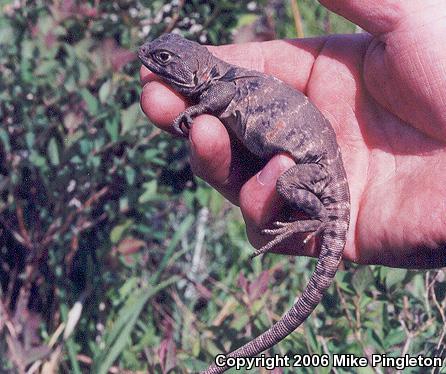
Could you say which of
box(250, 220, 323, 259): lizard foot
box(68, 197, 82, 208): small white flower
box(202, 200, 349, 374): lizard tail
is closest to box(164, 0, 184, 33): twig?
box(68, 197, 82, 208): small white flower

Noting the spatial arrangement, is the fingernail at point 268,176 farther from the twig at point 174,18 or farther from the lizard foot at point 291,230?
the twig at point 174,18

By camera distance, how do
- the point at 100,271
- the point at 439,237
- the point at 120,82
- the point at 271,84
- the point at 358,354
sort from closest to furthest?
the point at 439,237, the point at 358,354, the point at 271,84, the point at 120,82, the point at 100,271

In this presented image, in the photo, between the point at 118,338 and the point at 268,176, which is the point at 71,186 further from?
the point at 268,176

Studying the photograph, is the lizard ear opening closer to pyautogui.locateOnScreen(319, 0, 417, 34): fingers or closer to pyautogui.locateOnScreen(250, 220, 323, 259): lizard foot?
pyautogui.locateOnScreen(319, 0, 417, 34): fingers

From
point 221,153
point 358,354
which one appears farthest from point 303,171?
point 358,354

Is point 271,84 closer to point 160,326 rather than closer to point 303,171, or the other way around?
point 303,171

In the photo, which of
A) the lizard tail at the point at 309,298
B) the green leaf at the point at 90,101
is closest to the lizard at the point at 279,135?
the lizard tail at the point at 309,298
